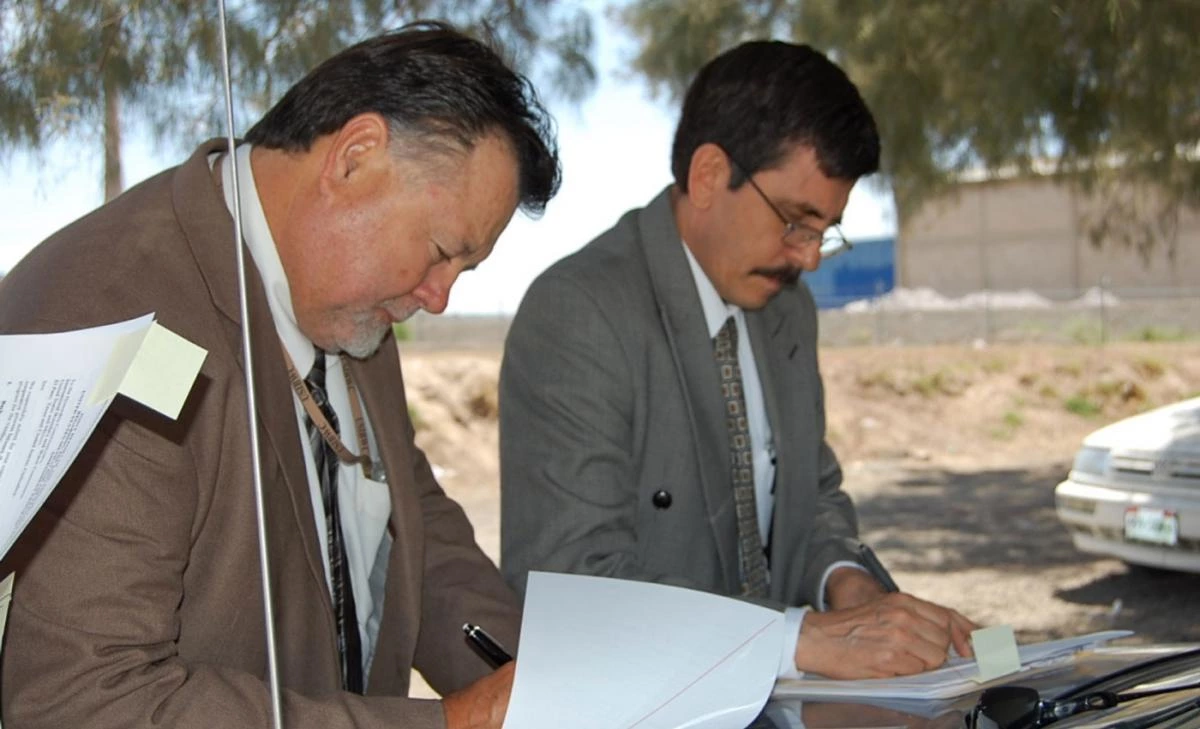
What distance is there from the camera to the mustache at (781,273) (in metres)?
2.47

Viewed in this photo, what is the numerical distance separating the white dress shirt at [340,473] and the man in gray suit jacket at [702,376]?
30cm

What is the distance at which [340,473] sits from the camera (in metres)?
1.86

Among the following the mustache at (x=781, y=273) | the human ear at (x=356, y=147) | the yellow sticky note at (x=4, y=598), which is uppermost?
the human ear at (x=356, y=147)

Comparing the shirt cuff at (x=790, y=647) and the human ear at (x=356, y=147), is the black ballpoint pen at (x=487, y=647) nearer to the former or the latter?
the shirt cuff at (x=790, y=647)

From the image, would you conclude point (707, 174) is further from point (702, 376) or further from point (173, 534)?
point (173, 534)

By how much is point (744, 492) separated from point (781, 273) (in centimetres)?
44

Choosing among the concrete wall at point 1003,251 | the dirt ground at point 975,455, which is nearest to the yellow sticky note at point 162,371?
the dirt ground at point 975,455

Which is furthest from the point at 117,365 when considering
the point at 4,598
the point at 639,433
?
the point at 639,433

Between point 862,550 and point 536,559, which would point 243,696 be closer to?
point 536,559

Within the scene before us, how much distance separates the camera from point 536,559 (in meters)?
2.11

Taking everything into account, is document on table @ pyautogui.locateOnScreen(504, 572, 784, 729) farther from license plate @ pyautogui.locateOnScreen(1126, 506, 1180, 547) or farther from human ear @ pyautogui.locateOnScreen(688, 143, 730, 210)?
license plate @ pyautogui.locateOnScreen(1126, 506, 1180, 547)

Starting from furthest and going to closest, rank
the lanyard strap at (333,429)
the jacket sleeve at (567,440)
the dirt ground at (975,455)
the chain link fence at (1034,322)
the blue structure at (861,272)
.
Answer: the blue structure at (861,272), the chain link fence at (1034,322), the dirt ground at (975,455), the jacket sleeve at (567,440), the lanyard strap at (333,429)

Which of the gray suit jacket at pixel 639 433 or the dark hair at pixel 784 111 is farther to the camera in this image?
the dark hair at pixel 784 111

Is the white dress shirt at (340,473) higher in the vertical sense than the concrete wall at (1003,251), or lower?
lower
